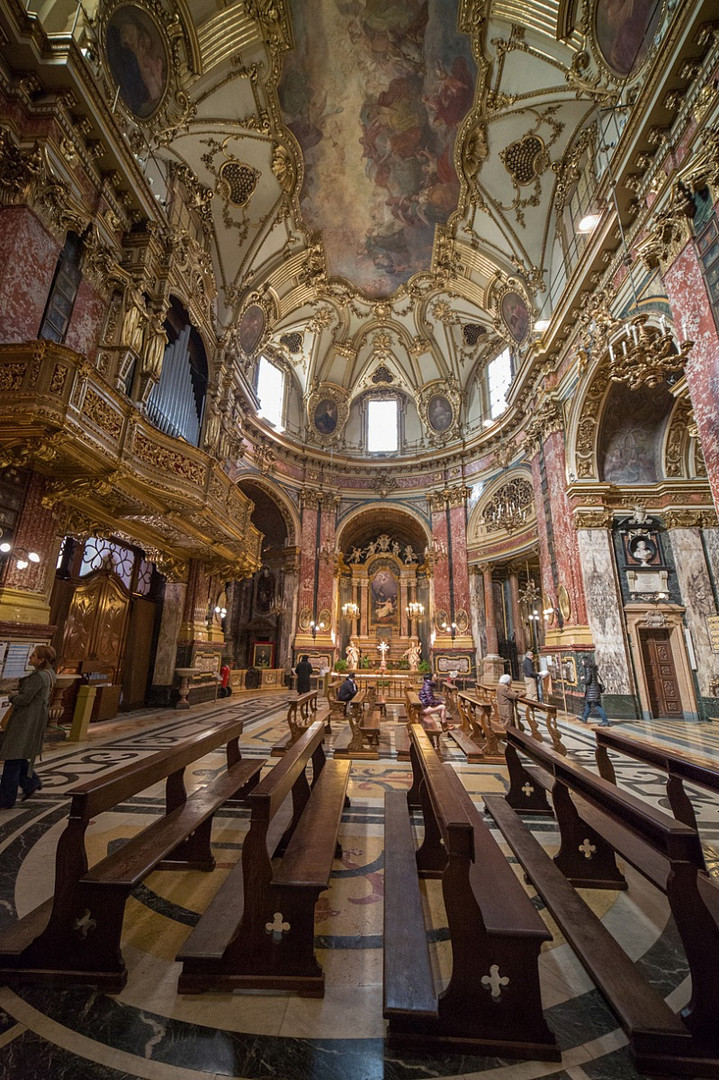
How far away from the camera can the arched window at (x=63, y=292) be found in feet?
23.0

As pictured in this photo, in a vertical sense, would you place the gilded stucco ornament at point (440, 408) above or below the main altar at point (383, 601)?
above

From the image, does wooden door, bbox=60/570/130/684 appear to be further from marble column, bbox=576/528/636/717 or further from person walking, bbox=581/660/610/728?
marble column, bbox=576/528/636/717

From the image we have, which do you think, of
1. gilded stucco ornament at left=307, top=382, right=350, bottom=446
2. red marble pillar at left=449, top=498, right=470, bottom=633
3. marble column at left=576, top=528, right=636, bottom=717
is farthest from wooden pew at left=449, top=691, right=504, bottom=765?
gilded stucco ornament at left=307, top=382, right=350, bottom=446

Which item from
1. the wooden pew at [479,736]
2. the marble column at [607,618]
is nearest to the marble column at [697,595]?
the marble column at [607,618]

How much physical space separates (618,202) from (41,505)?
11.9 metres

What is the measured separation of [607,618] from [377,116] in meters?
16.5

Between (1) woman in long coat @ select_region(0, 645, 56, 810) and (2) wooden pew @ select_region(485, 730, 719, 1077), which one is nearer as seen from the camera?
(2) wooden pew @ select_region(485, 730, 719, 1077)

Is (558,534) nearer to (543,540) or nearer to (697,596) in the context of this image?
(543,540)

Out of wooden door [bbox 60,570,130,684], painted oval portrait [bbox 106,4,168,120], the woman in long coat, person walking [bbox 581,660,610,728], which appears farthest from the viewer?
person walking [bbox 581,660,610,728]

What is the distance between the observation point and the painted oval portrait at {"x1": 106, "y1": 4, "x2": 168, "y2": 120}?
334 inches

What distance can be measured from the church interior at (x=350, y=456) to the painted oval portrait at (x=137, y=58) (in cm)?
7

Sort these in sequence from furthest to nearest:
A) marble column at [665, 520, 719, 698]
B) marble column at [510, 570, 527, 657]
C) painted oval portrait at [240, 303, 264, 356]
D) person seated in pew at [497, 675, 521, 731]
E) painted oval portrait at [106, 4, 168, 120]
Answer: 1. marble column at [510, 570, 527, 657]
2. painted oval portrait at [240, 303, 264, 356]
3. marble column at [665, 520, 719, 698]
4. painted oval portrait at [106, 4, 168, 120]
5. person seated in pew at [497, 675, 521, 731]

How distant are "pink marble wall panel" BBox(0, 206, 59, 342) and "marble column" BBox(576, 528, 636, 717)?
1220 cm

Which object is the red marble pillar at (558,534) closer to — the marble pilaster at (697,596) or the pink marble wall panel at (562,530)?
the pink marble wall panel at (562,530)
